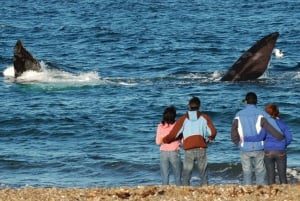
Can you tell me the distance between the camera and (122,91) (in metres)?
31.2

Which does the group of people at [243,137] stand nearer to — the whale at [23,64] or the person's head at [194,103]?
the person's head at [194,103]

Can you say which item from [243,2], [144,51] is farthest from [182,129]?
[243,2]

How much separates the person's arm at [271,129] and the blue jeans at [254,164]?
0.42 m

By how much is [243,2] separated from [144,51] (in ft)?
94.7

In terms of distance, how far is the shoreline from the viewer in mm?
14250

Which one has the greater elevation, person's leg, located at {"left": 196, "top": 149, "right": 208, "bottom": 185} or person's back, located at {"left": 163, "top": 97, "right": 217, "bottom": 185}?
person's back, located at {"left": 163, "top": 97, "right": 217, "bottom": 185}

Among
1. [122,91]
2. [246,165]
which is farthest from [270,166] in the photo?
[122,91]

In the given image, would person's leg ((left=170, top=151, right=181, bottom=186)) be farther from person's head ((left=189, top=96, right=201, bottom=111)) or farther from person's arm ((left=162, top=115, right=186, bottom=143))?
person's head ((left=189, top=96, right=201, bottom=111))

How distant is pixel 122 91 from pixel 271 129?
1588 cm

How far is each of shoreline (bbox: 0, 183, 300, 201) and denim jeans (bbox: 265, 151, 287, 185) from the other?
3.84ft

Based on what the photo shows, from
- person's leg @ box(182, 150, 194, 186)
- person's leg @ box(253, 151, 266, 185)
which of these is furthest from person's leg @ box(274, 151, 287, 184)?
person's leg @ box(182, 150, 194, 186)

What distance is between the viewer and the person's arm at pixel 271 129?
15594mm

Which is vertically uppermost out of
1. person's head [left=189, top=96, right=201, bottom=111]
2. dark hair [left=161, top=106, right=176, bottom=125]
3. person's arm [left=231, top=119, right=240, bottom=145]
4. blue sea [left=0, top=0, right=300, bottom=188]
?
person's head [left=189, top=96, right=201, bottom=111]

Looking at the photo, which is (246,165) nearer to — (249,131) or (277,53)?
(249,131)
